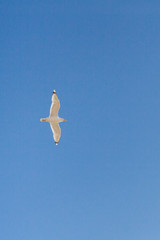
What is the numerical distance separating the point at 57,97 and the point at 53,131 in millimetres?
4683

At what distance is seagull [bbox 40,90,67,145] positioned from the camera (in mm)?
46969

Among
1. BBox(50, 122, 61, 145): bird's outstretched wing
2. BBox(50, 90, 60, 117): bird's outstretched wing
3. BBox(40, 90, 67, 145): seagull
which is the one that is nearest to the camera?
BBox(50, 90, 60, 117): bird's outstretched wing

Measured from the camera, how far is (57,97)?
154 feet

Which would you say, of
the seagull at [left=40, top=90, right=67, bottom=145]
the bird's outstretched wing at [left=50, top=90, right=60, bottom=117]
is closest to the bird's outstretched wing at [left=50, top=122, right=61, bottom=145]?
the seagull at [left=40, top=90, right=67, bottom=145]

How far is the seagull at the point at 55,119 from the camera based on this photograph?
1849 inches

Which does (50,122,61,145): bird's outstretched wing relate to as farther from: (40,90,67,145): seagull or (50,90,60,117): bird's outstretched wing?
(50,90,60,117): bird's outstretched wing

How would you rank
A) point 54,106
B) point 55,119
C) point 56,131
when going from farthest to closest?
point 56,131 < point 55,119 < point 54,106

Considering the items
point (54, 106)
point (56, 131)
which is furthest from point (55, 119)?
point (54, 106)

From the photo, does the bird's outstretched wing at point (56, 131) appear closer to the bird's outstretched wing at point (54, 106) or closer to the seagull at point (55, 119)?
the seagull at point (55, 119)

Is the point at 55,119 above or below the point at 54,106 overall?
below

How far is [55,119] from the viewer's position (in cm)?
4853

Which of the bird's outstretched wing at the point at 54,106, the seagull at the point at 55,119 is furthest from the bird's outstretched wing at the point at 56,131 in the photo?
the bird's outstretched wing at the point at 54,106

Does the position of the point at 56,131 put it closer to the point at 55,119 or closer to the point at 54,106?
the point at 55,119

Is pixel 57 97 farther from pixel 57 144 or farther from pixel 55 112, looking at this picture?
pixel 57 144
